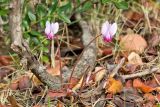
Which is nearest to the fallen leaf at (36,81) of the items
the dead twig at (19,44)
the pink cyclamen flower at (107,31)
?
the dead twig at (19,44)

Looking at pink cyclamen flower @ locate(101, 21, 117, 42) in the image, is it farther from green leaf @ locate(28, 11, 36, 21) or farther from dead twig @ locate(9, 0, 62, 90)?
green leaf @ locate(28, 11, 36, 21)

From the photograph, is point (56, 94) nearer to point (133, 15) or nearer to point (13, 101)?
point (13, 101)

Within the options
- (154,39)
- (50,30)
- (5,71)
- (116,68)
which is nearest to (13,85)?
(5,71)

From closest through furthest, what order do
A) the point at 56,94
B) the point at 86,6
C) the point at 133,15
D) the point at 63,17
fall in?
the point at 56,94, the point at 63,17, the point at 86,6, the point at 133,15

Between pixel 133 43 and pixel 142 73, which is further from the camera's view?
Answer: pixel 133 43

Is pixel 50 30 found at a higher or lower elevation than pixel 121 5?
lower

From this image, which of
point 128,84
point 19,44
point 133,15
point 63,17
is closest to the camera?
point 19,44

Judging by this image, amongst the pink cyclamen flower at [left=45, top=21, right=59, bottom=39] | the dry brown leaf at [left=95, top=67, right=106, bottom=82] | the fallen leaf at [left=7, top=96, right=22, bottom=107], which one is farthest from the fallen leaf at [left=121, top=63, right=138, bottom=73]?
the fallen leaf at [left=7, top=96, right=22, bottom=107]
